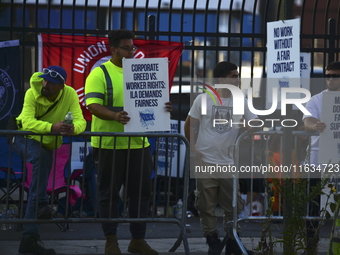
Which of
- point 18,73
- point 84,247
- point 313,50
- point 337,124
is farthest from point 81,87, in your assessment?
point 337,124

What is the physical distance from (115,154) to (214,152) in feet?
3.35

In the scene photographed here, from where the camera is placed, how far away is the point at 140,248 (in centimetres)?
600

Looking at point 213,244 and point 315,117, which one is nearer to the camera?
point 213,244

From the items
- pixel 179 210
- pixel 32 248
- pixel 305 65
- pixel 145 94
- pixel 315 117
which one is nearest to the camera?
pixel 145 94

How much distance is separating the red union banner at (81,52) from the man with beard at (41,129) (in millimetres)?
2551

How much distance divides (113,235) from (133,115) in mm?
1157

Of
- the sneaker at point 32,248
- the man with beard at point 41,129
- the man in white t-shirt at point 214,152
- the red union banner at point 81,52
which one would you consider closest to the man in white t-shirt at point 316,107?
the man in white t-shirt at point 214,152

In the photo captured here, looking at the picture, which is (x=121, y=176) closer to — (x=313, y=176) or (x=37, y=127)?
(x=37, y=127)

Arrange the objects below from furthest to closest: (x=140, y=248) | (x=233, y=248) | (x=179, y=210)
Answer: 1. (x=179, y=210)
2. (x=233, y=248)
3. (x=140, y=248)

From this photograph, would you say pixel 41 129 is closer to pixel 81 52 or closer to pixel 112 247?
pixel 112 247

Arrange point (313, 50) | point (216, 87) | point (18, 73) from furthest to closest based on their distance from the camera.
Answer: point (313, 50) → point (18, 73) → point (216, 87)

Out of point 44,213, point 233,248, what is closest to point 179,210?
point 233,248

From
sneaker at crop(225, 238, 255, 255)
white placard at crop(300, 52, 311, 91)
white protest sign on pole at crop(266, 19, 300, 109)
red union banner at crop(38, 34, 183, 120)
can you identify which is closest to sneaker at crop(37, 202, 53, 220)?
sneaker at crop(225, 238, 255, 255)

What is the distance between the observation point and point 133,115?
5746mm
